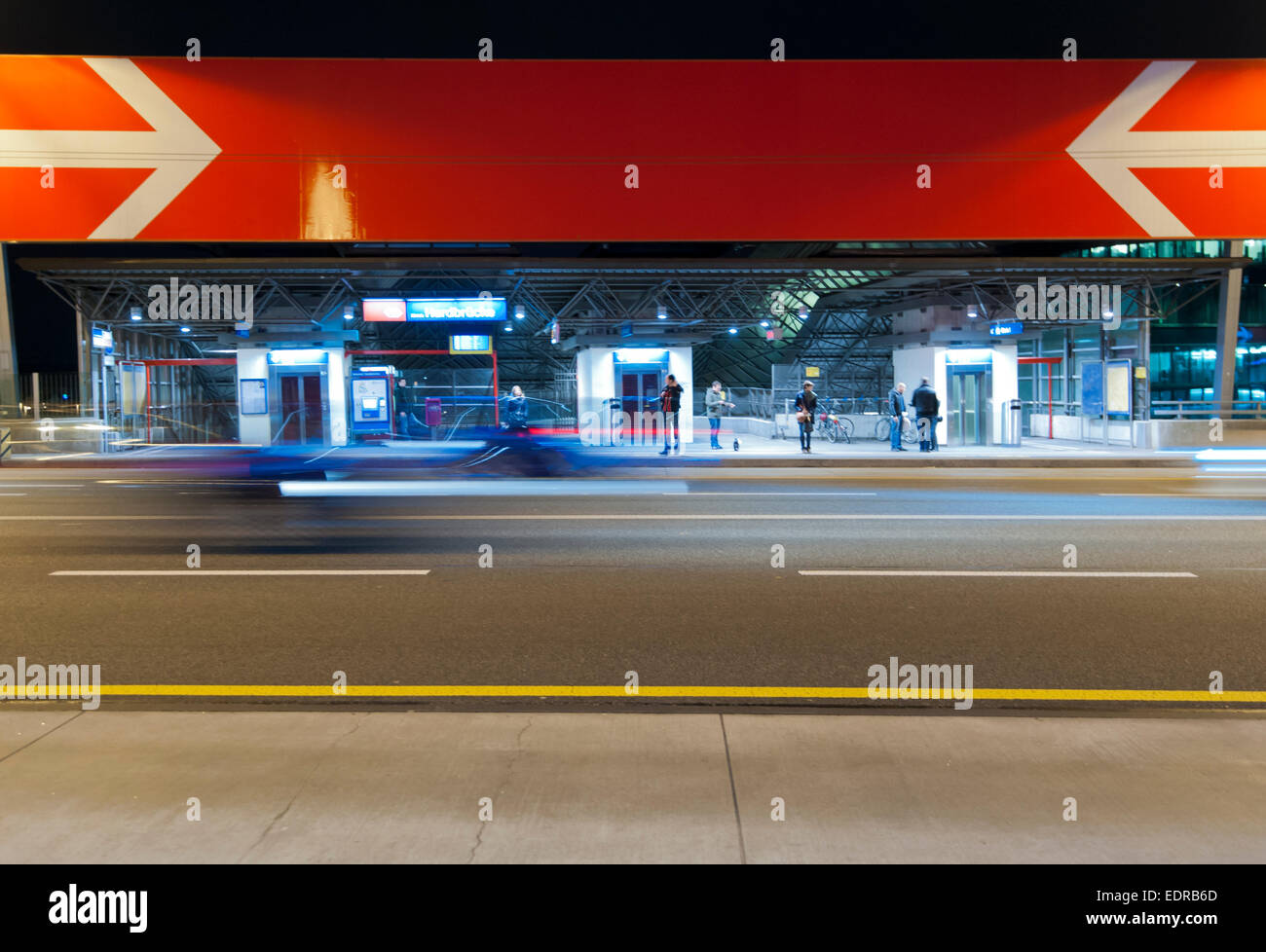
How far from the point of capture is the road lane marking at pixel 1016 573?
8859 mm

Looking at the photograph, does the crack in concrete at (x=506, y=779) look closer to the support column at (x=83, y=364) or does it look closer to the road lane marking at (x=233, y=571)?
the road lane marking at (x=233, y=571)

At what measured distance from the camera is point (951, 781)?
170 inches

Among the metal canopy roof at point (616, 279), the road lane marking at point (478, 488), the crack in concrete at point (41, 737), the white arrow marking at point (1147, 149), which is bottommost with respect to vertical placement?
the crack in concrete at point (41, 737)

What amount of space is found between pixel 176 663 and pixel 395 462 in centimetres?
1709

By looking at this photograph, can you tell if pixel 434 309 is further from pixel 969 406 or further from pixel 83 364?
pixel 969 406

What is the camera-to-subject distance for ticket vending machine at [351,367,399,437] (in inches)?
1265

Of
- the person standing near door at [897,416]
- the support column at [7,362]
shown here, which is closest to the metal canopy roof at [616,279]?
the support column at [7,362]

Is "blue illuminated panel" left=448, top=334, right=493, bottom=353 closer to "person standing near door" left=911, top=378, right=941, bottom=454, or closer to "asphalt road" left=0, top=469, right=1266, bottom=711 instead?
"person standing near door" left=911, top=378, right=941, bottom=454

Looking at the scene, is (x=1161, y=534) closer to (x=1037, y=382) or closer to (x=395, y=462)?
(x=395, y=462)

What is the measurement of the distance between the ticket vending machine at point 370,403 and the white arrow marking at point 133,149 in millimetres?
10879

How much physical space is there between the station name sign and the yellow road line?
24420 millimetres

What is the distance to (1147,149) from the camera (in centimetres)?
2206

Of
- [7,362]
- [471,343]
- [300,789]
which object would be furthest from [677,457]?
[300,789]

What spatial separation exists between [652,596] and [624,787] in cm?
393
